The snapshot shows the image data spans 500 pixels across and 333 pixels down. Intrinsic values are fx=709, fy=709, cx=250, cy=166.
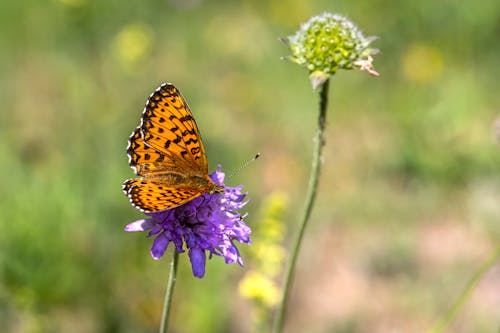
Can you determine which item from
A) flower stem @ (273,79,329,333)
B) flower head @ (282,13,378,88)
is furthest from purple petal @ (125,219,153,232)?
flower head @ (282,13,378,88)

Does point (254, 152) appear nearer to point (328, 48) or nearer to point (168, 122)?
point (328, 48)

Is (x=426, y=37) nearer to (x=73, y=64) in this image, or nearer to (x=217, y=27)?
(x=217, y=27)

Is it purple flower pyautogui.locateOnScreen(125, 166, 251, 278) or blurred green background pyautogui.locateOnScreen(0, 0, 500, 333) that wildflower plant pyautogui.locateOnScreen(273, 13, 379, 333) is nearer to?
purple flower pyautogui.locateOnScreen(125, 166, 251, 278)

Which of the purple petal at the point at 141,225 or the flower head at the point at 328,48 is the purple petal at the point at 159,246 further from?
the flower head at the point at 328,48

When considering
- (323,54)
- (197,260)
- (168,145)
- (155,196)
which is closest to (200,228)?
(197,260)

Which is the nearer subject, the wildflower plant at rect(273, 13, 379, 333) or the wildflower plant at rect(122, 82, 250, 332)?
the wildflower plant at rect(122, 82, 250, 332)

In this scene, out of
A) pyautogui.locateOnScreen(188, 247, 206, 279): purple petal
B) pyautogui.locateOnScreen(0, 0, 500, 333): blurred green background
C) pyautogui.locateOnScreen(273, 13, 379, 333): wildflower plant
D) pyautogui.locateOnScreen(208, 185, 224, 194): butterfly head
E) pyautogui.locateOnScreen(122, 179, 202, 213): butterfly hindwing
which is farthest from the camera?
pyautogui.locateOnScreen(0, 0, 500, 333): blurred green background

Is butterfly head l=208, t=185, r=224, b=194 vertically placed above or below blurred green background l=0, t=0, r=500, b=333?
below
